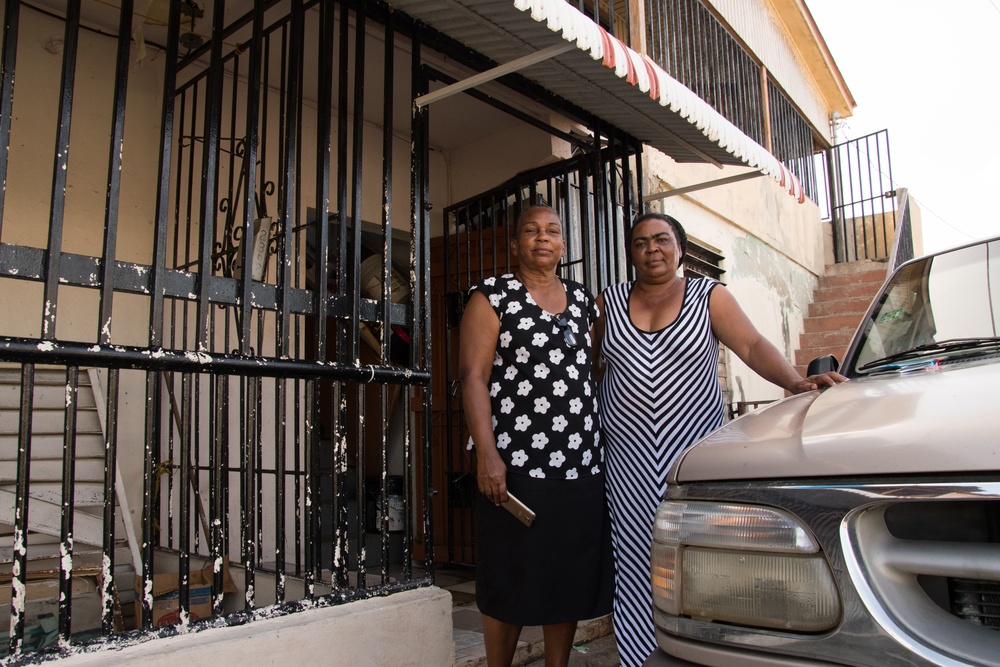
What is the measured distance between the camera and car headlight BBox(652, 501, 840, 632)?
1228 millimetres

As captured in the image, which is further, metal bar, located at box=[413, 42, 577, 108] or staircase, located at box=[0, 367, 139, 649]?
staircase, located at box=[0, 367, 139, 649]

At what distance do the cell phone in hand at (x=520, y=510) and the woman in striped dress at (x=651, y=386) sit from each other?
15.4 inches

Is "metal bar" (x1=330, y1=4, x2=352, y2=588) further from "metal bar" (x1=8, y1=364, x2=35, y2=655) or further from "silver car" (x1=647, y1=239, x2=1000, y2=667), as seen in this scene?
"silver car" (x1=647, y1=239, x2=1000, y2=667)

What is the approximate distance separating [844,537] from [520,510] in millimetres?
1244

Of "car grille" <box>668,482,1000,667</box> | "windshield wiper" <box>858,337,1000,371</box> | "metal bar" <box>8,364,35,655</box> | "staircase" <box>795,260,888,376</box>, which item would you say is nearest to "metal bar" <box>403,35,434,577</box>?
"metal bar" <box>8,364,35,655</box>

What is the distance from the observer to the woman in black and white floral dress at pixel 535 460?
2354mm

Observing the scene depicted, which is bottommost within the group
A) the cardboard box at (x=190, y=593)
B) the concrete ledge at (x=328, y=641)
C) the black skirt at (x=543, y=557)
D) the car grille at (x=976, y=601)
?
the cardboard box at (x=190, y=593)

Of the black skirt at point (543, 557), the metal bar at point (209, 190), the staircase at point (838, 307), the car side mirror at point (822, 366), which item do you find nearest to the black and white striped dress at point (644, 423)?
the black skirt at point (543, 557)

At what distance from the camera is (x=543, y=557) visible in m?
2.36

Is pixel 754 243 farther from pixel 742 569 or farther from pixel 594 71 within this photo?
pixel 742 569

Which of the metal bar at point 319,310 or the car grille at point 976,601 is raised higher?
the metal bar at point 319,310

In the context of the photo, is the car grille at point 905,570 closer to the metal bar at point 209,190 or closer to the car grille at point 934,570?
the car grille at point 934,570

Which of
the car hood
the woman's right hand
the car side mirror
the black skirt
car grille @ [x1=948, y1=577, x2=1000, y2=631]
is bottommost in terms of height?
the black skirt

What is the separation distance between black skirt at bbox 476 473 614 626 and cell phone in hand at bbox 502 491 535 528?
30 mm
